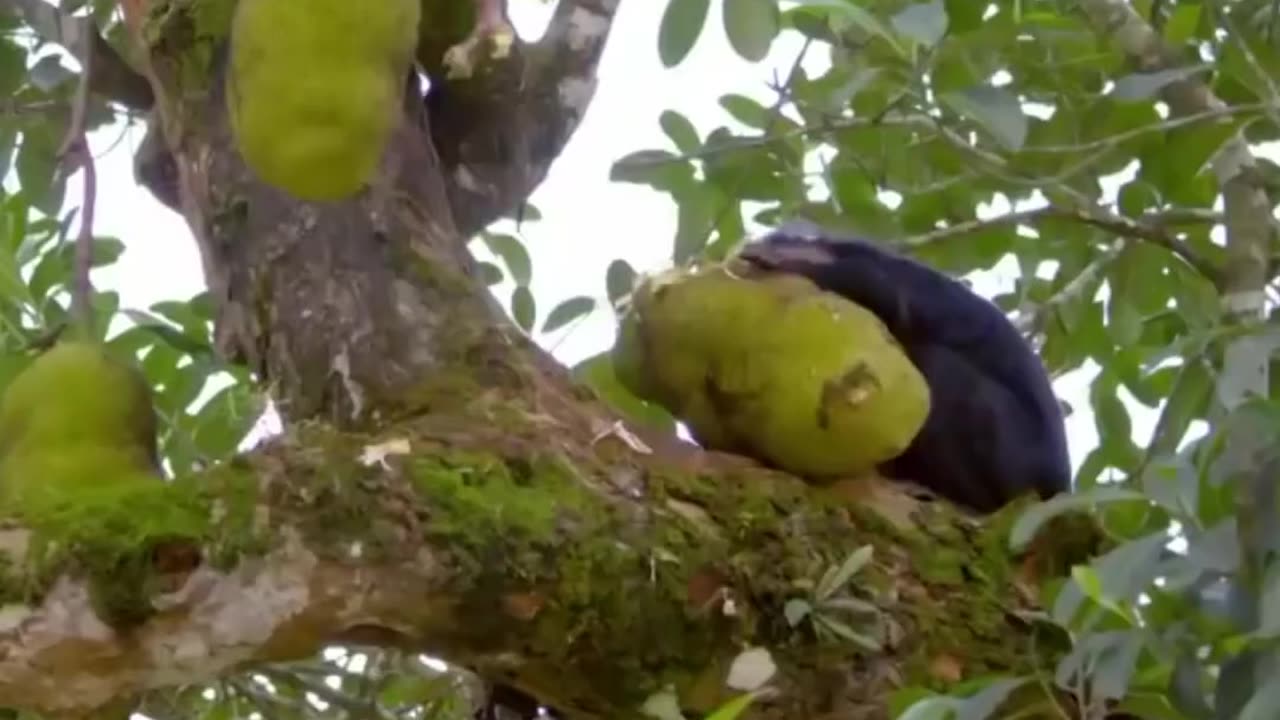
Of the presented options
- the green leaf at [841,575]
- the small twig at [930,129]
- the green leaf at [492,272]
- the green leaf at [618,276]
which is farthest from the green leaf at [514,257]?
the green leaf at [841,575]

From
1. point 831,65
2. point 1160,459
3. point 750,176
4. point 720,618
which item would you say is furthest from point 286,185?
point 831,65

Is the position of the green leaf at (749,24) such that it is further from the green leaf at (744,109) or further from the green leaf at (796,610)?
the green leaf at (796,610)

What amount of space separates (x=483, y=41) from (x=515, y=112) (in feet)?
0.20

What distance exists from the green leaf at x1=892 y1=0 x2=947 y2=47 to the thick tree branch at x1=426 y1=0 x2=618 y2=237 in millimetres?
234

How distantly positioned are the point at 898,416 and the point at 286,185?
0.97 ft

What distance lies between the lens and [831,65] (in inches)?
52.6

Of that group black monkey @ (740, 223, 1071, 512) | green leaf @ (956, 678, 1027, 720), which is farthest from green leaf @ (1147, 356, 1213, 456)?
green leaf @ (956, 678, 1027, 720)

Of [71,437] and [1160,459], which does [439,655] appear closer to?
[71,437]

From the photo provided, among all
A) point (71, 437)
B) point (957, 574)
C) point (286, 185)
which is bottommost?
point (957, 574)

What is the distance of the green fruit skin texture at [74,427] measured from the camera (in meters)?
0.85

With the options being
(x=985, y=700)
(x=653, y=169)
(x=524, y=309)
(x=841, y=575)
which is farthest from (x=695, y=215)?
(x=985, y=700)

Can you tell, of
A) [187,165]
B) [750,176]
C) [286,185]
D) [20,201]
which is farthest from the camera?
[20,201]

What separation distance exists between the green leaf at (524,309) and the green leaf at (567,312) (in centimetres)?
16

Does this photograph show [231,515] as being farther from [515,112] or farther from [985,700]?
[515,112]
